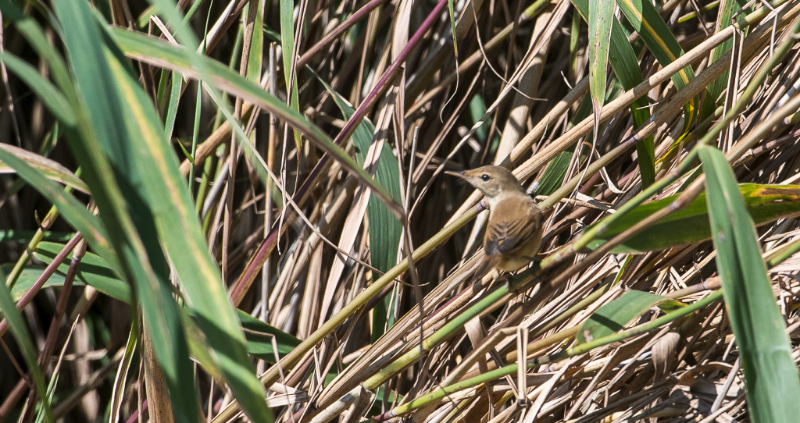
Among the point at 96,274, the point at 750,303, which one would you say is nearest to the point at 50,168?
the point at 96,274

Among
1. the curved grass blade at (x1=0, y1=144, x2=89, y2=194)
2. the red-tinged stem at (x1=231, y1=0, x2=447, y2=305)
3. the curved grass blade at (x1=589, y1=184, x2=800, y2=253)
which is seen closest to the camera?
the curved grass blade at (x1=589, y1=184, x2=800, y2=253)

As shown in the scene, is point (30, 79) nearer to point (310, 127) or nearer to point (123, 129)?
point (123, 129)

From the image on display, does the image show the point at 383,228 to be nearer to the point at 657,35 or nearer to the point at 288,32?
the point at 288,32

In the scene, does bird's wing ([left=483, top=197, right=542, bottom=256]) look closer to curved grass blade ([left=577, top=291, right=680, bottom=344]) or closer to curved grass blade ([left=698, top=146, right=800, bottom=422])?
curved grass blade ([left=577, top=291, right=680, bottom=344])

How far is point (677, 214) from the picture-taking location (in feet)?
3.15

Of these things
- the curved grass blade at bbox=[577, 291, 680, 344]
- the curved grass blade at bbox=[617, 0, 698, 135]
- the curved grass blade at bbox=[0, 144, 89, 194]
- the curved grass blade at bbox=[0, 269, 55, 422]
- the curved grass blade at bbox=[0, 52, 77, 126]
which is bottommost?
the curved grass blade at bbox=[0, 269, 55, 422]

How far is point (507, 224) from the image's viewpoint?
4.36 ft

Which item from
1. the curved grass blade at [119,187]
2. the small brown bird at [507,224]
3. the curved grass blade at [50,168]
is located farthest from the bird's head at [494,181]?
the curved grass blade at [119,187]

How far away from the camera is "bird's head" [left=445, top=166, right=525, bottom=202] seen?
4.79 feet

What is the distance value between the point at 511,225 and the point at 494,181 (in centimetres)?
22

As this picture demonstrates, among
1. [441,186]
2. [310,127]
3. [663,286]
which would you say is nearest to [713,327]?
[663,286]

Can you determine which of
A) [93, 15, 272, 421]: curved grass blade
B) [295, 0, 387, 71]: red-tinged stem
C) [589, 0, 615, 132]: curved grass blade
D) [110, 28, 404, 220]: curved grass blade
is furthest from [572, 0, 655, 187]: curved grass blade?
[93, 15, 272, 421]: curved grass blade

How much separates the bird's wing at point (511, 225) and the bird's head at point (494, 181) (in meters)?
0.04

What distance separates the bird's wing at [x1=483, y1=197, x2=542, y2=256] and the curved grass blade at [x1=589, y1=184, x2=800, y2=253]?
0.32 meters
